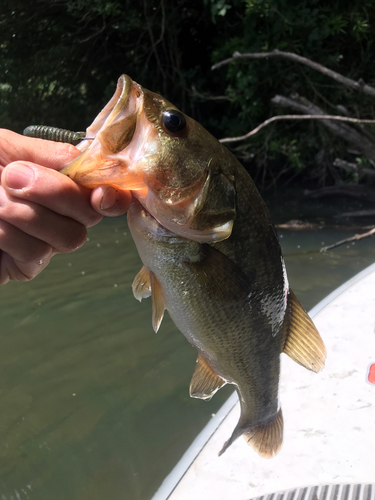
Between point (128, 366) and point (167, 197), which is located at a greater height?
point (167, 197)

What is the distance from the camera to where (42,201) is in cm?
115

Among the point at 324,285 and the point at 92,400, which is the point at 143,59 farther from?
the point at 92,400

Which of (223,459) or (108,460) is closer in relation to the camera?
(223,459)

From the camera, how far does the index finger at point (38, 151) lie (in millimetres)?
1201

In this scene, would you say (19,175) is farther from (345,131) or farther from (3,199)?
(345,131)

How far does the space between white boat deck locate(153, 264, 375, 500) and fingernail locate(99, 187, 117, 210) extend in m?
1.40

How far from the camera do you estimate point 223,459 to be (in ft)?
6.65

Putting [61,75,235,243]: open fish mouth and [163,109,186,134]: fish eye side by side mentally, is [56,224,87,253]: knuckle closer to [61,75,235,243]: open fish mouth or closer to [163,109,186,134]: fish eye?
[61,75,235,243]: open fish mouth

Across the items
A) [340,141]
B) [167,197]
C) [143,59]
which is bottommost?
[340,141]

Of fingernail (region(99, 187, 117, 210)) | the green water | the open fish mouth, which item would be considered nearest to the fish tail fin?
the open fish mouth

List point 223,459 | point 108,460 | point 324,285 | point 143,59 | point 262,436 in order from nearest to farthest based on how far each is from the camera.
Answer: point 262,436
point 223,459
point 108,460
point 324,285
point 143,59

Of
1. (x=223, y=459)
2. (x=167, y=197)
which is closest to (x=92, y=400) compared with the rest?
(x=223, y=459)

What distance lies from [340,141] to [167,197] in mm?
9377

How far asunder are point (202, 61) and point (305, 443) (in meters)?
11.8
